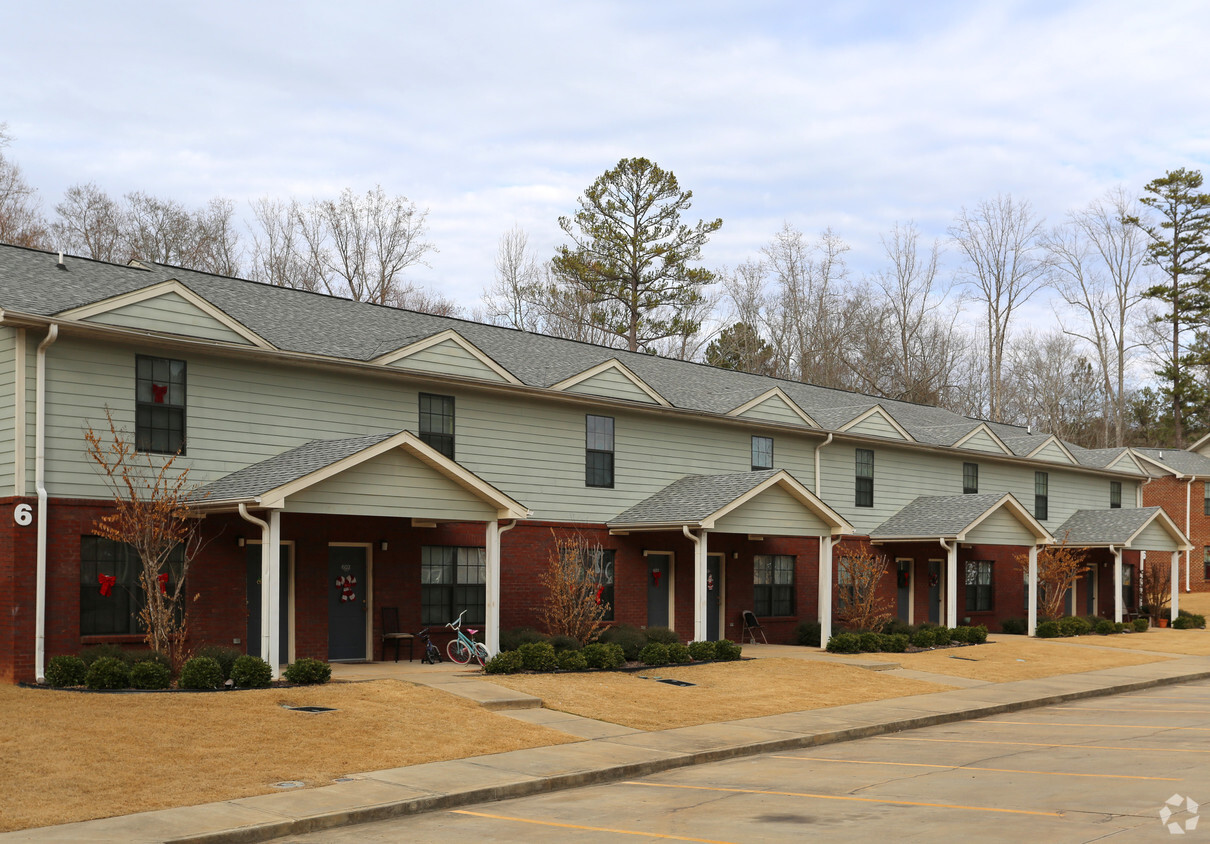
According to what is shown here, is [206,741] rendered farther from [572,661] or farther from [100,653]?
[572,661]

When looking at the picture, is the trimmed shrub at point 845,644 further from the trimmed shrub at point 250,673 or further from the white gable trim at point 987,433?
the trimmed shrub at point 250,673

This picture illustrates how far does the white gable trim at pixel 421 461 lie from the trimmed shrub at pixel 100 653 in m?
3.04

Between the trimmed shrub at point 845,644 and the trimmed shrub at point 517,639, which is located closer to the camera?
the trimmed shrub at point 517,639

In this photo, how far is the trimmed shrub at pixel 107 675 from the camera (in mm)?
15602

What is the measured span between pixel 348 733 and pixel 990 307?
49.0m

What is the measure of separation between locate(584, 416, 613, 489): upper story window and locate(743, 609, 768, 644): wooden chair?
17.6 ft

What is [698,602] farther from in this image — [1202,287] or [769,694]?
[1202,287]

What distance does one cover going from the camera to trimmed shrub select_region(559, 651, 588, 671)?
67.3ft

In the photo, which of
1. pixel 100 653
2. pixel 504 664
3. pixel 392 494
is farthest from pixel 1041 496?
pixel 100 653

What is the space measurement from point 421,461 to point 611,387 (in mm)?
6907

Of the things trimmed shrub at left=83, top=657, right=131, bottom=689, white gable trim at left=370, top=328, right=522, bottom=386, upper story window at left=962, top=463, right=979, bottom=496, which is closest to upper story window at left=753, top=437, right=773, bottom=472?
white gable trim at left=370, top=328, right=522, bottom=386

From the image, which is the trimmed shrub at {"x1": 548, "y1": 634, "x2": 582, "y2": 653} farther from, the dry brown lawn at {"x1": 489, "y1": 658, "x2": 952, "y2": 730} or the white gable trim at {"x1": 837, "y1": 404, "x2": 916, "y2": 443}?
the white gable trim at {"x1": 837, "y1": 404, "x2": 916, "y2": 443}

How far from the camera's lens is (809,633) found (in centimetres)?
2842

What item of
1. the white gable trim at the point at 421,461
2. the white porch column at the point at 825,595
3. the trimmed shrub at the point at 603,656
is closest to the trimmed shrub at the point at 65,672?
the white gable trim at the point at 421,461
